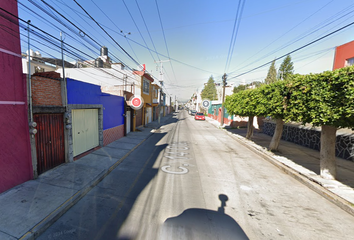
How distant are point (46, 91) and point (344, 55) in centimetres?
2140

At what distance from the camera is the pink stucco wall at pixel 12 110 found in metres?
3.89

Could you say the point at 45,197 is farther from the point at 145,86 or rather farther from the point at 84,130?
the point at 145,86

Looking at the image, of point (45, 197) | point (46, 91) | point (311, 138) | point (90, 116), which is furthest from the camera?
point (311, 138)

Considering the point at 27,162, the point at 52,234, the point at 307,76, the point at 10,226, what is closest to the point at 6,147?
the point at 27,162

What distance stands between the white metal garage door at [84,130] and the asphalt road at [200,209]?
2.64 metres

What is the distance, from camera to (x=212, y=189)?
15.5 ft

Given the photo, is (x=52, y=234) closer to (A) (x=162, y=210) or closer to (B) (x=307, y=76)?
(A) (x=162, y=210)

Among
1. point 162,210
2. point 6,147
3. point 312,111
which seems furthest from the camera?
point 312,111

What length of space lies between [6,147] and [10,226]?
225 centimetres

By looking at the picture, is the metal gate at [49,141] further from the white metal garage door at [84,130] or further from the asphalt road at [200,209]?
the asphalt road at [200,209]

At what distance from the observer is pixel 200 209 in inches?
147

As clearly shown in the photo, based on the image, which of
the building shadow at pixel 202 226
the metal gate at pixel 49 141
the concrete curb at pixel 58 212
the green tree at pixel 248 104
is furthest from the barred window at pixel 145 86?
the building shadow at pixel 202 226

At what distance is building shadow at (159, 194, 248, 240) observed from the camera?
2.94m

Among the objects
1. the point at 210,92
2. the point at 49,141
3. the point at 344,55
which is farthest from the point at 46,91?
the point at 210,92
